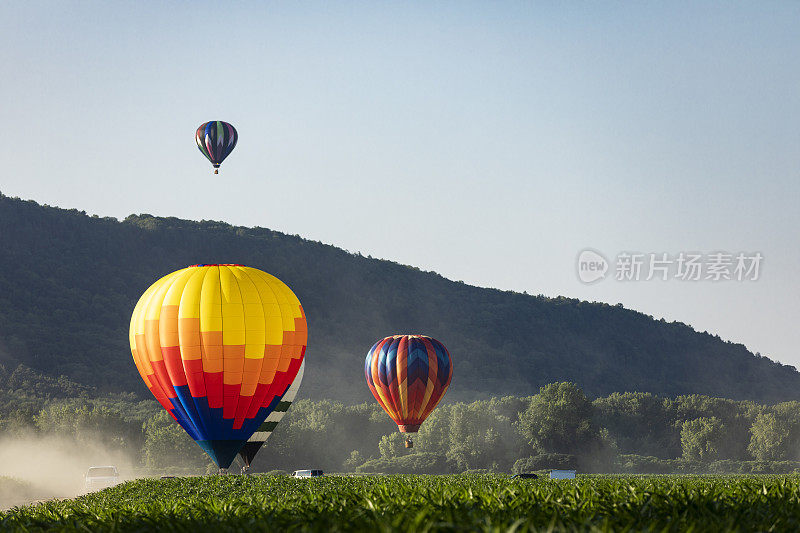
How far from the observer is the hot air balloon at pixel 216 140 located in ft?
266

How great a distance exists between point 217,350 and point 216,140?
132 ft

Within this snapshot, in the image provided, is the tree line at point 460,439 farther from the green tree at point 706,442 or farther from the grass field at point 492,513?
the grass field at point 492,513

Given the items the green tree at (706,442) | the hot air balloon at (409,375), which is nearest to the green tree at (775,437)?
the green tree at (706,442)

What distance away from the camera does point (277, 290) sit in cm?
4766

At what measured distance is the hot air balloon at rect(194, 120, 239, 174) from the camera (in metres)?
81.1

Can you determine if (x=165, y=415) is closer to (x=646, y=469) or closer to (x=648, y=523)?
(x=646, y=469)

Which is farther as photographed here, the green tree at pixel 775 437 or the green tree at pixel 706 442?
the green tree at pixel 706 442

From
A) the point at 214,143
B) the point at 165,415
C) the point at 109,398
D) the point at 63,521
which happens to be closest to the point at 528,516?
the point at 63,521

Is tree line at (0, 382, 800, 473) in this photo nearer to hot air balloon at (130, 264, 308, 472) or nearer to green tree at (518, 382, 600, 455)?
green tree at (518, 382, 600, 455)

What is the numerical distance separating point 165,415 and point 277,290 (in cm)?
10159

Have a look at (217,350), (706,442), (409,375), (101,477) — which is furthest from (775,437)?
(217,350)

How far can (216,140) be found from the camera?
8125cm

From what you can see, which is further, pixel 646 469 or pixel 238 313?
pixel 646 469

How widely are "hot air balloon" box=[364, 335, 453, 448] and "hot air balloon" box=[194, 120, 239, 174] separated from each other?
21.2 m
